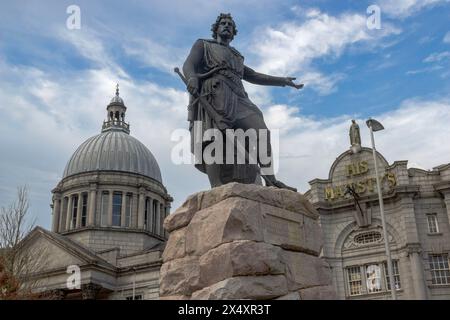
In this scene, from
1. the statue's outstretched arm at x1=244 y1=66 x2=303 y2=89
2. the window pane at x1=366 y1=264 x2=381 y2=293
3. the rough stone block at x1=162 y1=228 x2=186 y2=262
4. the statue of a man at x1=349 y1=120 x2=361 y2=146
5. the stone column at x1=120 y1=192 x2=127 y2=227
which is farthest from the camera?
the stone column at x1=120 y1=192 x2=127 y2=227

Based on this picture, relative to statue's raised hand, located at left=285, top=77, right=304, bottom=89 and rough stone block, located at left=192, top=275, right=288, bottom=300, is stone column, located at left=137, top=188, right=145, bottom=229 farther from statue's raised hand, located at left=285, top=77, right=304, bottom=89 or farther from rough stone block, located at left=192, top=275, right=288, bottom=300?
rough stone block, located at left=192, top=275, right=288, bottom=300

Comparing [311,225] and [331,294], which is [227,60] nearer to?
[311,225]

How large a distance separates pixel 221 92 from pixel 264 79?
143 cm

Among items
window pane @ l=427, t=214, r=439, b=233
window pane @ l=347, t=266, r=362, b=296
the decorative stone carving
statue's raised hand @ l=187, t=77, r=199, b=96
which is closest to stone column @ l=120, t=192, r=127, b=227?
the decorative stone carving

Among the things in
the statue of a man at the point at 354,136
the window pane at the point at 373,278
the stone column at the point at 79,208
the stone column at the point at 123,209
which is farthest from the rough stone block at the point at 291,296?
the stone column at the point at 79,208

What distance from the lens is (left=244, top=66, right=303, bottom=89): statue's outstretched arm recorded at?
31.7 ft

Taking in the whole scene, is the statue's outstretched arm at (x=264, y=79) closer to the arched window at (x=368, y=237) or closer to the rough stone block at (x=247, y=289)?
the rough stone block at (x=247, y=289)

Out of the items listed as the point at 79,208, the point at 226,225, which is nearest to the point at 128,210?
the point at 79,208

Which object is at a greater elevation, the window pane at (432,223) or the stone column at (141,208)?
the stone column at (141,208)

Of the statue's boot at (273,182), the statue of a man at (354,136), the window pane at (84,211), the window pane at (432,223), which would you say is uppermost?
the window pane at (84,211)

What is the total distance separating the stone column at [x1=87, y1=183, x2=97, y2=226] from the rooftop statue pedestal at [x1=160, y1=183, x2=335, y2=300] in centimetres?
5461

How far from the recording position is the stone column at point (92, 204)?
199 ft

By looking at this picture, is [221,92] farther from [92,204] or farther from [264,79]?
[92,204]
